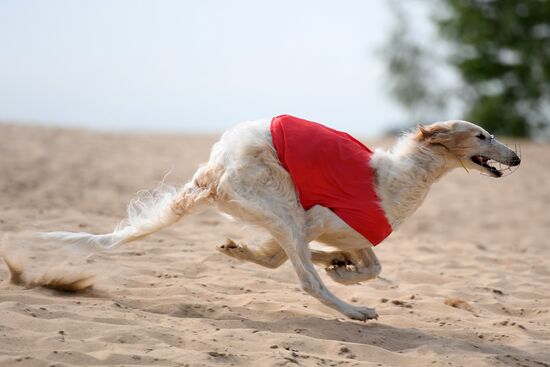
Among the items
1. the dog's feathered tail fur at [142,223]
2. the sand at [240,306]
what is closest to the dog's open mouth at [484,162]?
the sand at [240,306]

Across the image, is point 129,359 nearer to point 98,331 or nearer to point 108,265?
point 98,331

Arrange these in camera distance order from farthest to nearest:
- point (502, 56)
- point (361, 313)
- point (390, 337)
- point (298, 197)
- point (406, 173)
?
point (502, 56) < point (406, 173) < point (298, 197) < point (361, 313) < point (390, 337)

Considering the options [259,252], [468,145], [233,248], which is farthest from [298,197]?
[468,145]

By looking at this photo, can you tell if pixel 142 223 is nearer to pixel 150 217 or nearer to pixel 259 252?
pixel 150 217

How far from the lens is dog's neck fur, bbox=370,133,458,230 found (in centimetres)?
617

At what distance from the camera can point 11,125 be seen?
18.9 m

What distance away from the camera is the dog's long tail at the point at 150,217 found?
621 cm

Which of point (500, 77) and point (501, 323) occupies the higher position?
point (500, 77)

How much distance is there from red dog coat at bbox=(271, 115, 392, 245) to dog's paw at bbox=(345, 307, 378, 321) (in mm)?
517

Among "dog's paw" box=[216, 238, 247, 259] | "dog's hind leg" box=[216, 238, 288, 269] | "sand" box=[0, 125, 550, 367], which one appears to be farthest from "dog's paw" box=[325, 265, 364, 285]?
"dog's paw" box=[216, 238, 247, 259]

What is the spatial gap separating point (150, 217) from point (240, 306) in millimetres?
990

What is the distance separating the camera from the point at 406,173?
20.4 ft

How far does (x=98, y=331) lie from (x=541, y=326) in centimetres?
338

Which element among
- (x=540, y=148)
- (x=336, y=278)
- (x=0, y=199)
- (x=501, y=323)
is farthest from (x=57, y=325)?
(x=540, y=148)
